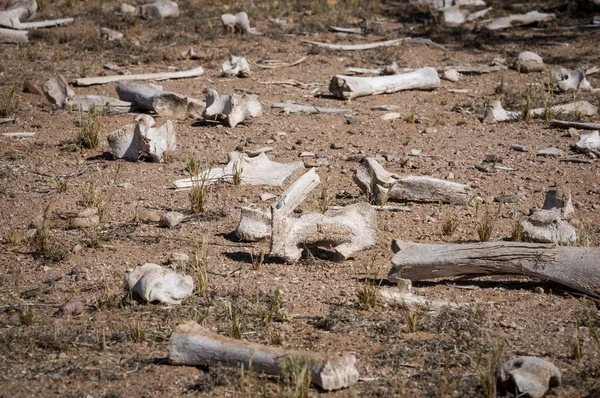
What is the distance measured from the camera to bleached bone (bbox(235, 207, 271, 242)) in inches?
203

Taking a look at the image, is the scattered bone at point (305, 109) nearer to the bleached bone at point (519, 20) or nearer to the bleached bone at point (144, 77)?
the bleached bone at point (144, 77)

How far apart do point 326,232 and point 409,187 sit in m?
1.26

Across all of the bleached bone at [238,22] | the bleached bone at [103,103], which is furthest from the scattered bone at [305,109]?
the bleached bone at [238,22]

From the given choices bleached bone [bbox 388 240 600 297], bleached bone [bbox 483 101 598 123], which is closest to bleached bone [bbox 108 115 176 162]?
bleached bone [bbox 388 240 600 297]

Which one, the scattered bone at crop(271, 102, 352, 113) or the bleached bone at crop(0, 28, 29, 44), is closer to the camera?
the scattered bone at crop(271, 102, 352, 113)

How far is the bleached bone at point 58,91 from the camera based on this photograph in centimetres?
790

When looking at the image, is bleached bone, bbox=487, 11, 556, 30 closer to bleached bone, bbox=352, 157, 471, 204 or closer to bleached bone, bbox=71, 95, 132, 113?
bleached bone, bbox=71, 95, 132, 113

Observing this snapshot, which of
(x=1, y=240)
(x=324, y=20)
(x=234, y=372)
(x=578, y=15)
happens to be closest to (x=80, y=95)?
(x=1, y=240)

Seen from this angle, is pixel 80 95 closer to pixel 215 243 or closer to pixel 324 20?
pixel 215 243

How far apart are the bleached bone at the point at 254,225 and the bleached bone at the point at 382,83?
11.7 feet

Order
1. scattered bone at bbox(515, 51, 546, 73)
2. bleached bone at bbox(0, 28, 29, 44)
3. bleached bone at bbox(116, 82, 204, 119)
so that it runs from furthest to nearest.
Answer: bleached bone at bbox(0, 28, 29, 44), scattered bone at bbox(515, 51, 546, 73), bleached bone at bbox(116, 82, 204, 119)

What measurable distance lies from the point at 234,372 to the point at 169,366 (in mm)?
348

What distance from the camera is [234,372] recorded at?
138 inches

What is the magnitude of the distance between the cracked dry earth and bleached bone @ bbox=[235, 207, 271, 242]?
0.11 metres
